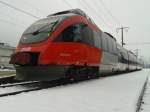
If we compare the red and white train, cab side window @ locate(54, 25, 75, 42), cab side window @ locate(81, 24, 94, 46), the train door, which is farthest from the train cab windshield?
the train door

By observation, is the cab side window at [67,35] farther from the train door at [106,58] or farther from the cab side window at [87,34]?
the train door at [106,58]

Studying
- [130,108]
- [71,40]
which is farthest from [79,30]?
[130,108]

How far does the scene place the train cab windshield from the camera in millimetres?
9479

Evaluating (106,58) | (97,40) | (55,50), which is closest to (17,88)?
(55,50)

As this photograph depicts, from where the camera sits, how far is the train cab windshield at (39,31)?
9479mm

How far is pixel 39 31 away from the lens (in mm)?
9758

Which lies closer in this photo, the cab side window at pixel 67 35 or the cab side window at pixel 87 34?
the cab side window at pixel 67 35

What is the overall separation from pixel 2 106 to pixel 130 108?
2.61m

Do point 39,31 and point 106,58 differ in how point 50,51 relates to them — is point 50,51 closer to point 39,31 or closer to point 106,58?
point 39,31

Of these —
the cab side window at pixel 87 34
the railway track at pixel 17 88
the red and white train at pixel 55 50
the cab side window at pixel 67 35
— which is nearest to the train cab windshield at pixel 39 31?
the red and white train at pixel 55 50

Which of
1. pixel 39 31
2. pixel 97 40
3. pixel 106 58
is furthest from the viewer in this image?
pixel 106 58

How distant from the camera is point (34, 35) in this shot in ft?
32.1

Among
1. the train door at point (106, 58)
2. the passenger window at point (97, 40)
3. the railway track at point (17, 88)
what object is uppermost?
the passenger window at point (97, 40)

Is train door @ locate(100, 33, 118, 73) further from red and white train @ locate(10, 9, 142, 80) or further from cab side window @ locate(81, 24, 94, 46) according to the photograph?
red and white train @ locate(10, 9, 142, 80)
